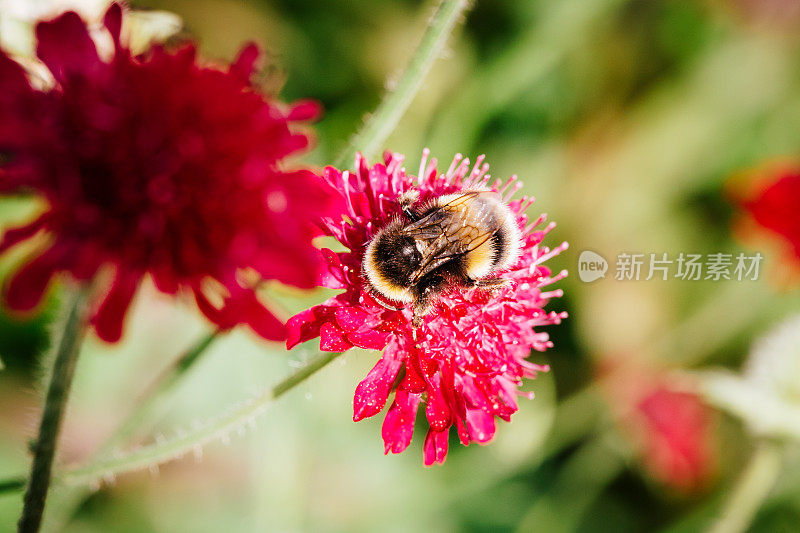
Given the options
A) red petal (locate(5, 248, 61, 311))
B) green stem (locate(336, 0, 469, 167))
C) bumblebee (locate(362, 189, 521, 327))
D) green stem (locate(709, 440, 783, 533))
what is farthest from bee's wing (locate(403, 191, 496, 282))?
green stem (locate(709, 440, 783, 533))

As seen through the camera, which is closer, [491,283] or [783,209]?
[491,283]

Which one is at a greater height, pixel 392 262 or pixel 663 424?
pixel 392 262

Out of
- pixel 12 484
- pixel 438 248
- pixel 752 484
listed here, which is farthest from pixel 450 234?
pixel 752 484

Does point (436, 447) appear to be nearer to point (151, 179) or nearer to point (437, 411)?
point (437, 411)

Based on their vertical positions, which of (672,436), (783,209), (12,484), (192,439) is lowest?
(672,436)

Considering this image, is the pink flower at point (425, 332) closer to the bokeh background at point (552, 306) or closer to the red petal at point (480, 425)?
the red petal at point (480, 425)

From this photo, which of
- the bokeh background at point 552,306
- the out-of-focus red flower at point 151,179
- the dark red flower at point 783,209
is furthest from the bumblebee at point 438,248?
the dark red flower at point 783,209

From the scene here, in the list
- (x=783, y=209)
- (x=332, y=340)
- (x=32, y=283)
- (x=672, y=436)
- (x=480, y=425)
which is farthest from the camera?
(x=672, y=436)
